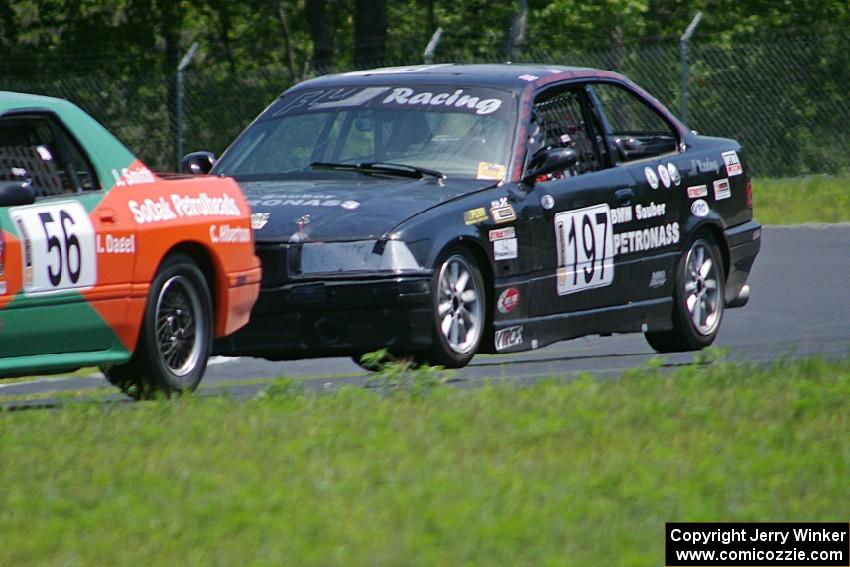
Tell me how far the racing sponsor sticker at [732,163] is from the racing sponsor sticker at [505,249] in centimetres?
251

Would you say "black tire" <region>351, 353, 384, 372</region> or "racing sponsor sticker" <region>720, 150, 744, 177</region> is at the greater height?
"racing sponsor sticker" <region>720, 150, 744, 177</region>

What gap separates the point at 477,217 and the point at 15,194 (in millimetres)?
2714

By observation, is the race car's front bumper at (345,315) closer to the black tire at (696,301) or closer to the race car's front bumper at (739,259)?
the black tire at (696,301)

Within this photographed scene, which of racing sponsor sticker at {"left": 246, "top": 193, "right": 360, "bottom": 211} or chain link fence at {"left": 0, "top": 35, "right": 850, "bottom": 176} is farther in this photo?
chain link fence at {"left": 0, "top": 35, "right": 850, "bottom": 176}

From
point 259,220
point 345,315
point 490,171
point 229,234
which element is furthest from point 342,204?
point 490,171

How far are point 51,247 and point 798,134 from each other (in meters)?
18.1

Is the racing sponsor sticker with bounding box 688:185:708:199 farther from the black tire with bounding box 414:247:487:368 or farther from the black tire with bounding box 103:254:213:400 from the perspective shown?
the black tire with bounding box 103:254:213:400

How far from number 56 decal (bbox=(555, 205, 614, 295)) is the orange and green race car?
6.53 feet

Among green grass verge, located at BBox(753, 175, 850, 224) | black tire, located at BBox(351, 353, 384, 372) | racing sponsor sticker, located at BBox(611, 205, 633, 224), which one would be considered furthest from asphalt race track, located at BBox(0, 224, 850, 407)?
green grass verge, located at BBox(753, 175, 850, 224)

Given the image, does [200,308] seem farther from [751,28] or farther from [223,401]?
[751,28]

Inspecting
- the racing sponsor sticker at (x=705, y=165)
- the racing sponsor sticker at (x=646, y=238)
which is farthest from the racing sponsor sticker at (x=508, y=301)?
the racing sponsor sticker at (x=705, y=165)

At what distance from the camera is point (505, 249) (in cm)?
952

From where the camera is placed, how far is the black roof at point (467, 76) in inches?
410

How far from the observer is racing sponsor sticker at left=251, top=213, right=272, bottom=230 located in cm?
916
